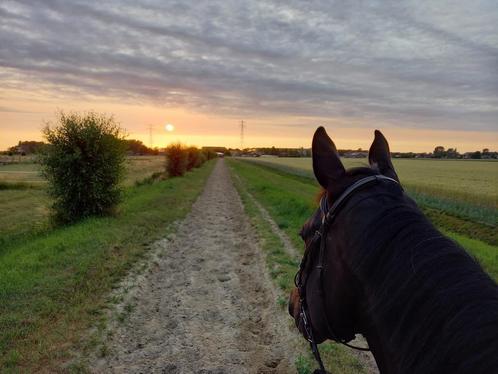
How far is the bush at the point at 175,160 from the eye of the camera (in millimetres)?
36188

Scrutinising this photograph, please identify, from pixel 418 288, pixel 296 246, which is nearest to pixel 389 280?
pixel 418 288

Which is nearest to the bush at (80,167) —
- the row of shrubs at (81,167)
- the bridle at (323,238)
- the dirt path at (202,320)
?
the row of shrubs at (81,167)

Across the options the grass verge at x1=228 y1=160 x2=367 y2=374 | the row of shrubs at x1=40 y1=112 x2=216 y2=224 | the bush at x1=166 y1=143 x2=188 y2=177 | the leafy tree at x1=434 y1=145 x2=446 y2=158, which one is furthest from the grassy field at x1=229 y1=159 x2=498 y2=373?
the leafy tree at x1=434 y1=145 x2=446 y2=158

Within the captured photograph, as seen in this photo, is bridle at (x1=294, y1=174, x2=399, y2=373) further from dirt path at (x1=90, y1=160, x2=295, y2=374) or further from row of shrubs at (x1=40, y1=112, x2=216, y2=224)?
row of shrubs at (x1=40, y1=112, x2=216, y2=224)

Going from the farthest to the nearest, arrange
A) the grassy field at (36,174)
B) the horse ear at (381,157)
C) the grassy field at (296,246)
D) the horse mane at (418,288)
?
the grassy field at (36,174) → the grassy field at (296,246) → the horse ear at (381,157) → the horse mane at (418,288)

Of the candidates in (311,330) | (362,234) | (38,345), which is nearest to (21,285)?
(38,345)

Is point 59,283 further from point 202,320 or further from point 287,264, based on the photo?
point 287,264

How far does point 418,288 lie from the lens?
1.33m

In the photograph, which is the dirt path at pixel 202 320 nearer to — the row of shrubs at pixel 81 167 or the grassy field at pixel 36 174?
the row of shrubs at pixel 81 167

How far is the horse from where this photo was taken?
120cm

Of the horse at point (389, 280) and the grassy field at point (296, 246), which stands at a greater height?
the horse at point (389, 280)

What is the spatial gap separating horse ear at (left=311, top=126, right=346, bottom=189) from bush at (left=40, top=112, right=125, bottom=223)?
1307cm

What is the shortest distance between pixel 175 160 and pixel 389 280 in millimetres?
35894

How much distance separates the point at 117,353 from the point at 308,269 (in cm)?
405
